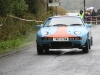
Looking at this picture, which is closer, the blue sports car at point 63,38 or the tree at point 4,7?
the blue sports car at point 63,38

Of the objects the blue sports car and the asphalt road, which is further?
the blue sports car

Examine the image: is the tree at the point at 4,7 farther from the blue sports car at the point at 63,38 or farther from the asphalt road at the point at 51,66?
the asphalt road at the point at 51,66

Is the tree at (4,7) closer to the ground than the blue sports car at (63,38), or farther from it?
farther from it

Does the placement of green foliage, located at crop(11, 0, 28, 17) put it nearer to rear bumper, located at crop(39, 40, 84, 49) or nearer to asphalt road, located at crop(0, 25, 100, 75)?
rear bumper, located at crop(39, 40, 84, 49)

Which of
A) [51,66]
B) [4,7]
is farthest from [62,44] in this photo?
[4,7]

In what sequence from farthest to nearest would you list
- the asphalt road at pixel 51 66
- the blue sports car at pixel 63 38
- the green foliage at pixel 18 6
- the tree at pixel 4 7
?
the green foliage at pixel 18 6, the tree at pixel 4 7, the blue sports car at pixel 63 38, the asphalt road at pixel 51 66

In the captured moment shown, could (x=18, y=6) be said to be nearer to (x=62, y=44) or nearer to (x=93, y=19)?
(x=62, y=44)

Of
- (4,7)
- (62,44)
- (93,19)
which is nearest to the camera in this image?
(62,44)

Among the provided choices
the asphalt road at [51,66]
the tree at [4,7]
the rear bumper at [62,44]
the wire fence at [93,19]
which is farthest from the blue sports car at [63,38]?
the wire fence at [93,19]

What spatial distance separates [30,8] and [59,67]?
71.6 feet

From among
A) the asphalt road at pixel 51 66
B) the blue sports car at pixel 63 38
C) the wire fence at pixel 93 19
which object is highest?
the blue sports car at pixel 63 38

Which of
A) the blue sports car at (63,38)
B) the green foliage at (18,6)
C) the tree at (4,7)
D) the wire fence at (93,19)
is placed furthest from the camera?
the wire fence at (93,19)

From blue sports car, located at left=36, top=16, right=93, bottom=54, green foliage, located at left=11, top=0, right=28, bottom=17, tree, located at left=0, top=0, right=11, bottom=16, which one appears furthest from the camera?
green foliage, located at left=11, top=0, right=28, bottom=17

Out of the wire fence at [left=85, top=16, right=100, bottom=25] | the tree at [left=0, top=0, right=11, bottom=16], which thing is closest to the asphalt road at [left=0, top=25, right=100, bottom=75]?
the tree at [left=0, top=0, right=11, bottom=16]
